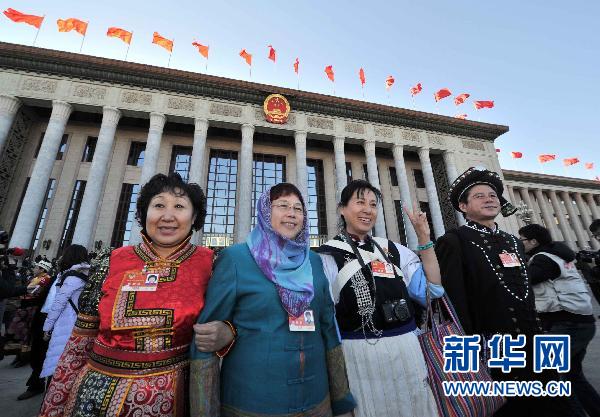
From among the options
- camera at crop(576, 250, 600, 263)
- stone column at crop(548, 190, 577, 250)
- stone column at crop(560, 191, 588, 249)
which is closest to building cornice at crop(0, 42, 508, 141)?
stone column at crop(548, 190, 577, 250)

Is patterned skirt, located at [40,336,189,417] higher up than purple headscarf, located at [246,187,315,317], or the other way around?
purple headscarf, located at [246,187,315,317]

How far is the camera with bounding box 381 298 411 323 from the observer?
172cm

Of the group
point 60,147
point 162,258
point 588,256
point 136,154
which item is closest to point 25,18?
point 60,147

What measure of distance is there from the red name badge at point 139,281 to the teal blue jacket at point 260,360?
354 millimetres

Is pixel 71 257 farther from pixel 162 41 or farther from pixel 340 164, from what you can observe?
pixel 162 41

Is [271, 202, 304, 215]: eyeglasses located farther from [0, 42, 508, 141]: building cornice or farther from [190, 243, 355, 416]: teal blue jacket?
[0, 42, 508, 141]: building cornice

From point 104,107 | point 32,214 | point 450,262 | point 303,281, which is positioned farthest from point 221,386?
point 104,107

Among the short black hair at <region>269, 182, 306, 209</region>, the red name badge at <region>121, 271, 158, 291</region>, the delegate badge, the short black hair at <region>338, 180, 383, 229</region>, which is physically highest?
the short black hair at <region>338, 180, 383, 229</region>

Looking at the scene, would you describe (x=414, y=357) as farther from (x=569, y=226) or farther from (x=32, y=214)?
(x=569, y=226)

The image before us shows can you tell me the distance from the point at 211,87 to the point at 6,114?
384 inches

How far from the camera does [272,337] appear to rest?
1.35 m

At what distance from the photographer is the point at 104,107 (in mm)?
13984

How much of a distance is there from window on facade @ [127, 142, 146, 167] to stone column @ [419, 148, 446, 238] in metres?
18.6

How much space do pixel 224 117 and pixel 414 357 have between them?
16.3m
